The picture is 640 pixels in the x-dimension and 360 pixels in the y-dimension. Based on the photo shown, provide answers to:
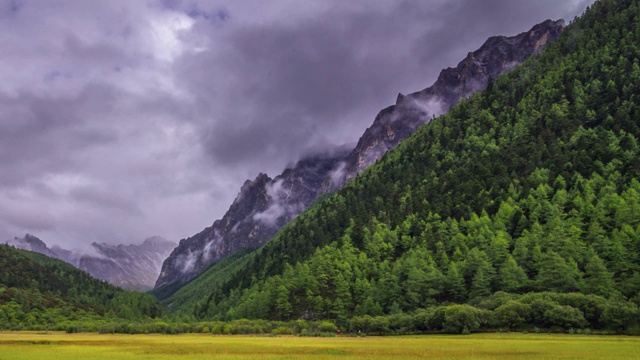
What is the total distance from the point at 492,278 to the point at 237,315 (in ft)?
329

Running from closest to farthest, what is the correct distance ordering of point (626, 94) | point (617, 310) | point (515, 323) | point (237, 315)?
1. point (617, 310)
2. point (515, 323)
3. point (237, 315)
4. point (626, 94)

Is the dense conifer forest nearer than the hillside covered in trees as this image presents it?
Yes

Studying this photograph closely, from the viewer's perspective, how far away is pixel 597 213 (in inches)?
5226

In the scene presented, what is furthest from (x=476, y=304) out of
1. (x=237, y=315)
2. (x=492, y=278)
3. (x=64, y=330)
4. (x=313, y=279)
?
(x=64, y=330)

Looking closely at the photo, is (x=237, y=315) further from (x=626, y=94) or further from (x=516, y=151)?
Result: (x=626, y=94)

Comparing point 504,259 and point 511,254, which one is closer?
point 504,259

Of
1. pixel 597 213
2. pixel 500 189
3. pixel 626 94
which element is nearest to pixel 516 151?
pixel 500 189

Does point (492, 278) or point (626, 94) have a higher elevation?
point (626, 94)

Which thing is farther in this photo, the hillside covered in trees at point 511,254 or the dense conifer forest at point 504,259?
the hillside covered in trees at point 511,254

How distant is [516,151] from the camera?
199m

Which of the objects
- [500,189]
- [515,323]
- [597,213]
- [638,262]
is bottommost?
[515,323]

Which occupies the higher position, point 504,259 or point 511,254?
point 511,254

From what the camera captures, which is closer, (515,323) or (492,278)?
(515,323)

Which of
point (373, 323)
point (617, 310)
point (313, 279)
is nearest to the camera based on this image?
point (617, 310)
